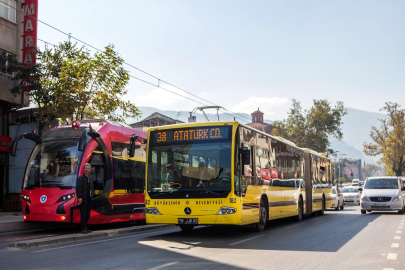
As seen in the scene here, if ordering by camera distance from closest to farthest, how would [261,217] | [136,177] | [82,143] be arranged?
[82,143], [261,217], [136,177]

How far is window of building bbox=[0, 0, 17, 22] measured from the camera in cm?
2486

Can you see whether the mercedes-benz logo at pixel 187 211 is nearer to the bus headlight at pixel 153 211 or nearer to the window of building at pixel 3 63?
the bus headlight at pixel 153 211

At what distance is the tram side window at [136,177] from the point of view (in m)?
16.0

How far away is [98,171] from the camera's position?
14.2 meters

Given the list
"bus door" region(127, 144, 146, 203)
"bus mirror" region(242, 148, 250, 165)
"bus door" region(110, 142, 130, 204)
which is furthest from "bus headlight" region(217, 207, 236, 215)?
"bus door" region(127, 144, 146, 203)

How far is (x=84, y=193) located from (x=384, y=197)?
605 inches

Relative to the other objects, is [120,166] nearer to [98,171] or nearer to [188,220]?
[98,171]

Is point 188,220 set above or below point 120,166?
below

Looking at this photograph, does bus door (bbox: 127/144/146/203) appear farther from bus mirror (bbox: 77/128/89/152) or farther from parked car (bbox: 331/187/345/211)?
parked car (bbox: 331/187/345/211)

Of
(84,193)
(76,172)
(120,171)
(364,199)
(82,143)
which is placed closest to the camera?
(82,143)

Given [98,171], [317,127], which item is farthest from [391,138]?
[98,171]

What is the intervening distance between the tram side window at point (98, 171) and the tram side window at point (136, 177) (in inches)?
64.9

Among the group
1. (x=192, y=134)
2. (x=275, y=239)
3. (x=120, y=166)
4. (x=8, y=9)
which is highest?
(x=8, y=9)

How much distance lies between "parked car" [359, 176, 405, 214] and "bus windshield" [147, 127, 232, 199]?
13408 millimetres
